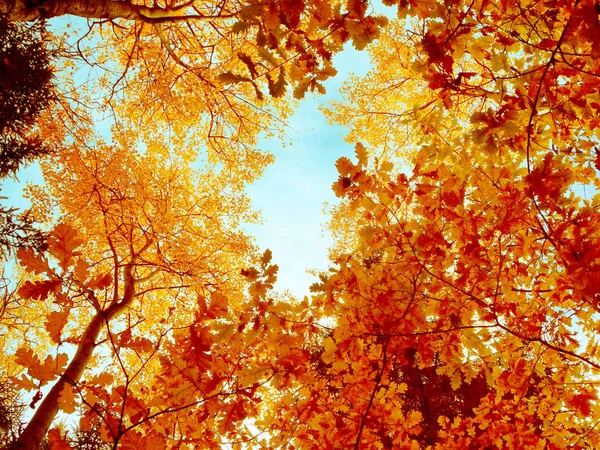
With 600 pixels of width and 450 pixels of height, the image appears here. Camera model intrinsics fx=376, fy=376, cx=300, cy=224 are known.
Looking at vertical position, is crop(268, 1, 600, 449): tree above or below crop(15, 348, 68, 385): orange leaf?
above

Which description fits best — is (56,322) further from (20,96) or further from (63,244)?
(20,96)

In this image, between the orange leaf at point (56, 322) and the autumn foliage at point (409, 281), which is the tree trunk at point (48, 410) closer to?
Result: the autumn foliage at point (409, 281)

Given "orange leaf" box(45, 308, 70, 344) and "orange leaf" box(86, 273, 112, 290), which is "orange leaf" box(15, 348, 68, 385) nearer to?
"orange leaf" box(45, 308, 70, 344)

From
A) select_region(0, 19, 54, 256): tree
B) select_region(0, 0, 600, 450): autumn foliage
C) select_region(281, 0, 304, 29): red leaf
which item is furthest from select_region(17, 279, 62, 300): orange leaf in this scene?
select_region(0, 19, 54, 256): tree

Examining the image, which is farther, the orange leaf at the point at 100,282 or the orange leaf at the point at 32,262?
the orange leaf at the point at 100,282

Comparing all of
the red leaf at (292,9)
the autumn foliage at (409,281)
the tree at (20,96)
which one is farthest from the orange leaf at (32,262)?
the tree at (20,96)

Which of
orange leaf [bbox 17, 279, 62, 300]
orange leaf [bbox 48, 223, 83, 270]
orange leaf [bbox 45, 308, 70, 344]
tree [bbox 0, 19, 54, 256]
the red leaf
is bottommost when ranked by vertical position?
orange leaf [bbox 45, 308, 70, 344]

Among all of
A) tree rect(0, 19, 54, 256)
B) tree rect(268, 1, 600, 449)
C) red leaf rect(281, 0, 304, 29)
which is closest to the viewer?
red leaf rect(281, 0, 304, 29)

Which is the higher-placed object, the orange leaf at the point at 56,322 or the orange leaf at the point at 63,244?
the orange leaf at the point at 63,244

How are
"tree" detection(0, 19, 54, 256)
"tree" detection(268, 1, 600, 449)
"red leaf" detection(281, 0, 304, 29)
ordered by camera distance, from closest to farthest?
"red leaf" detection(281, 0, 304, 29), "tree" detection(268, 1, 600, 449), "tree" detection(0, 19, 54, 256)

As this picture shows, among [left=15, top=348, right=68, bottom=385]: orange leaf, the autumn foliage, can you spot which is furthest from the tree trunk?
[left=15, top=348, right=68, bottom=385]: orange leaf

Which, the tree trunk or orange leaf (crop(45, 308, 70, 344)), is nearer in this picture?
orange leaf (crop(45, 308, 70, 344))

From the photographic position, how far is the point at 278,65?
5.26ft

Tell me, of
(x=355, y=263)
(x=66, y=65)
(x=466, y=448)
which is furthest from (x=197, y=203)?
(x=466, y=448)
